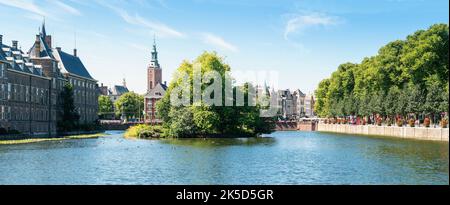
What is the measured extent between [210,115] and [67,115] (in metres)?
40.2

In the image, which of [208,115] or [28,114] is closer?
[208,115]

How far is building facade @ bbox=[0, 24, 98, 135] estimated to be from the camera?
285ft

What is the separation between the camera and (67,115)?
109562 millimetres

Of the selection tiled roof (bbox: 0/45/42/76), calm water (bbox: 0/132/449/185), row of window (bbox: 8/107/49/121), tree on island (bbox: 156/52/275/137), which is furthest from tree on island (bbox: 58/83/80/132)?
calm water (bbox: 0/132/449/185)

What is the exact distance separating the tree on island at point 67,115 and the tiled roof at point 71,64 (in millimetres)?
14960

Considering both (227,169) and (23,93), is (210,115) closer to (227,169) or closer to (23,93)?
(23,93)

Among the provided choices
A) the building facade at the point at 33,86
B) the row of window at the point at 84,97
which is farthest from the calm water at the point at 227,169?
the row of window at the point at 84,97

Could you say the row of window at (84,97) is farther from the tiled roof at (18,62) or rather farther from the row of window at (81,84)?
the tiled roof at (18,62)

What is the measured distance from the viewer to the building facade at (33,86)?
285 feet

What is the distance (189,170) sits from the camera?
117 feet

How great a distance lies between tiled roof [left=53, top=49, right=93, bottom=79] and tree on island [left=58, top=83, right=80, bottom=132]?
589 inches

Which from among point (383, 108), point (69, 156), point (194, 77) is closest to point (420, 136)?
point (383, 108)

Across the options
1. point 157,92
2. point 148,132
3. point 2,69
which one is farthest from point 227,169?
point 157,92
